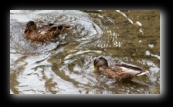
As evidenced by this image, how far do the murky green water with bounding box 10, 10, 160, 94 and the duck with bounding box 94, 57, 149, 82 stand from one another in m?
0.10

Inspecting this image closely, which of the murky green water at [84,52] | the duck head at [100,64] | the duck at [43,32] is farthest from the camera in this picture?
the duck at [43,32]

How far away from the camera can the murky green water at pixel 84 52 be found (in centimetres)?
655

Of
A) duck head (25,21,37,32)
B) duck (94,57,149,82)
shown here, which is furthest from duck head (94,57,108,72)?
duck head (25,21,37,32)

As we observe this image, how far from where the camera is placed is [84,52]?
7.57m

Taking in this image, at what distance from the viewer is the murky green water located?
21.5 ft

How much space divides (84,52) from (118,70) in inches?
35.6

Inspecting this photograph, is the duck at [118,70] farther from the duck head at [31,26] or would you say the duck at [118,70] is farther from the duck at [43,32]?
the duck head at [31,26]

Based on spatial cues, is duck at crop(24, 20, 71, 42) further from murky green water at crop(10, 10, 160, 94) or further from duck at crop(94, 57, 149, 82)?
duck at crop(94, 57, 149, 82)

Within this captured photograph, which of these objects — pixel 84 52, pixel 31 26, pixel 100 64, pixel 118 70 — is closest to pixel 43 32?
pixel 31 26

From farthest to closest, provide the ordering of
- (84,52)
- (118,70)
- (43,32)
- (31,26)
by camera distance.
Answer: (31,26) → (43,32) → (84,52) → (118,70)

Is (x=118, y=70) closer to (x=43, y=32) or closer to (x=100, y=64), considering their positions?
(x=100, y=64)

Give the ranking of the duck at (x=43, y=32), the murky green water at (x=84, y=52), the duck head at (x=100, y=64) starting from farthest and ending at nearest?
the duck at (x=43, y=32) < the duck head at (x=100, y=64) < the murky green water at (x=84, y=52)

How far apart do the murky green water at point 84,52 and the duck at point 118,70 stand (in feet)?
0.33

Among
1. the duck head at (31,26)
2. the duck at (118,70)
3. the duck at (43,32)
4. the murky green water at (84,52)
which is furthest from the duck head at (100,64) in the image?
the duck head at (31,26)
